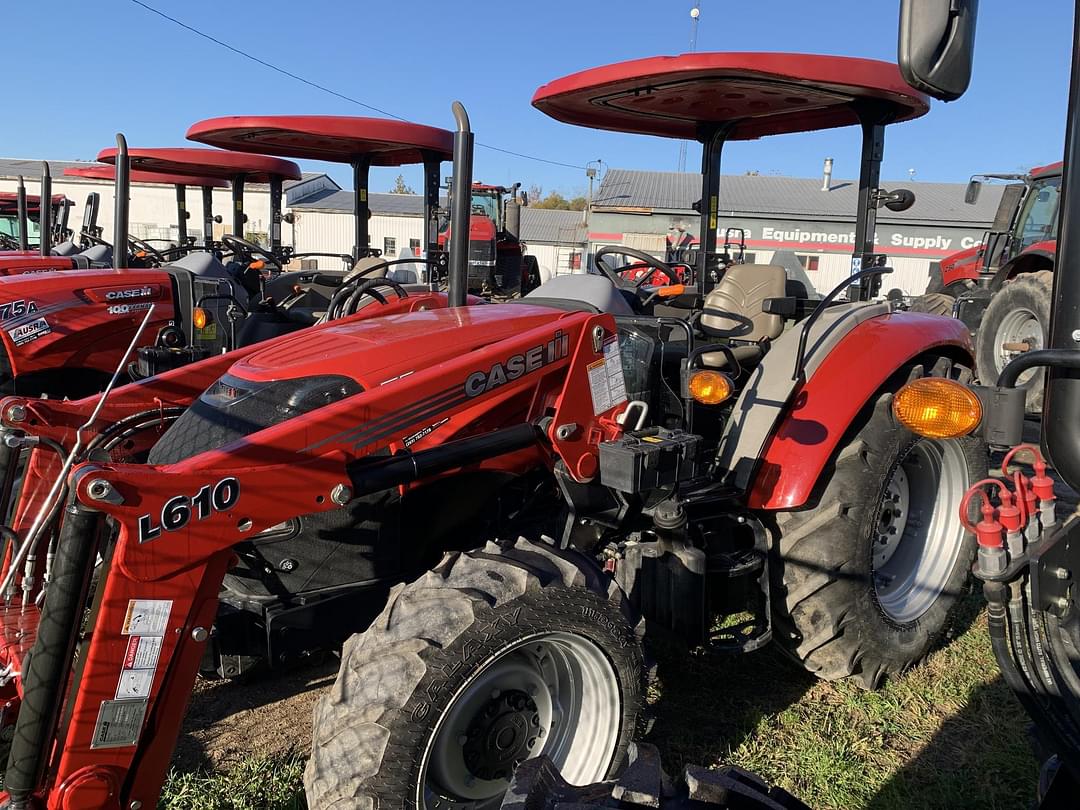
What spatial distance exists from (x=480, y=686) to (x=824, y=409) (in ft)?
4.67

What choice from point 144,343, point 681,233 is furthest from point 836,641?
point 681,233

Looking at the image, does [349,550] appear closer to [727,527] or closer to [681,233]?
[727,527]

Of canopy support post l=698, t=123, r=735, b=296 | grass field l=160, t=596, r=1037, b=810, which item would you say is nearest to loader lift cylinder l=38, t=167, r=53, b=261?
canopy support post l=698, t=123, r=735, b=296

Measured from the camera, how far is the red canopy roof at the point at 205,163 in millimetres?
9484

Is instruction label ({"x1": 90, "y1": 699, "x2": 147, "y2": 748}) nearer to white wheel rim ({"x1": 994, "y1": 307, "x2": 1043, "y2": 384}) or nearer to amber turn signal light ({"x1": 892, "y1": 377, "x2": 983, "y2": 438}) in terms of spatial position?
amber turn signal light ({"x1": 892, "y1": 377, "x2": 983, "y2": 438})

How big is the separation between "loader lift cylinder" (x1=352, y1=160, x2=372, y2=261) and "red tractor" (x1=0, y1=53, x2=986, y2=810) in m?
4.56

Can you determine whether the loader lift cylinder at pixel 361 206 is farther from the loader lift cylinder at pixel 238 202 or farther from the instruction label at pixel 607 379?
the instruction label at pixel 607 379

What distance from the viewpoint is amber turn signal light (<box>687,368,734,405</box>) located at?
251cm

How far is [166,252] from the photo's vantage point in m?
8.80

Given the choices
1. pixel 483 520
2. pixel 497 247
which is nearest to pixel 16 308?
pixel 483 520

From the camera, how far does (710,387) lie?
2.53 meters

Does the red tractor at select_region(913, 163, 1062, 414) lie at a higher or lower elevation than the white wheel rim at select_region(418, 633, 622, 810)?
higher

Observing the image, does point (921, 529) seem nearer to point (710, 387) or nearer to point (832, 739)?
point (832, 739)

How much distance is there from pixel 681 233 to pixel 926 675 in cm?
1343
